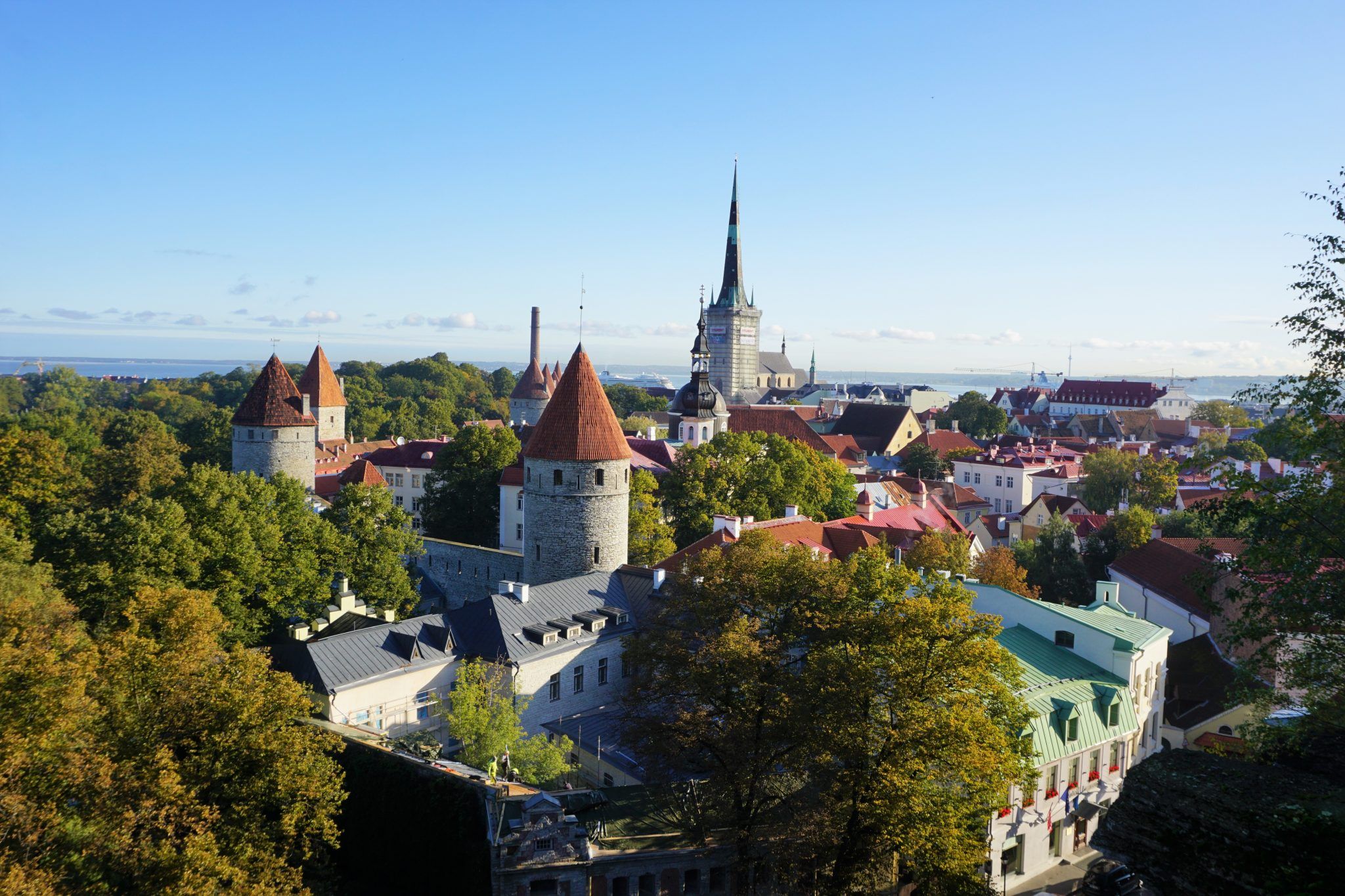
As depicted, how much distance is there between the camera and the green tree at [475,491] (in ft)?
133

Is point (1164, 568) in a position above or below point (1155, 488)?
below

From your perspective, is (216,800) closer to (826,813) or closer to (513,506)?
(826,813)

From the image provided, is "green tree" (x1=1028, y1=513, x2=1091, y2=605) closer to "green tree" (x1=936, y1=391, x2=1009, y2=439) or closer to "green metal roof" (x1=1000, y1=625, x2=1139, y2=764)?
"green metal roof" (x1=1000, y1=625, x2=1139, y2=764)

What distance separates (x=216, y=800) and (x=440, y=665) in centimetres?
850

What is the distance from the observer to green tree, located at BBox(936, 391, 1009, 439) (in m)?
91.8

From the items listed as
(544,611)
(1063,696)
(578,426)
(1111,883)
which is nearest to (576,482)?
(578,426)

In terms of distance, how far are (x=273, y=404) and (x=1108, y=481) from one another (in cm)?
3940

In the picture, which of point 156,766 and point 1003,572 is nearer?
point 156,766

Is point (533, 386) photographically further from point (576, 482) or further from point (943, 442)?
point (576, 482)

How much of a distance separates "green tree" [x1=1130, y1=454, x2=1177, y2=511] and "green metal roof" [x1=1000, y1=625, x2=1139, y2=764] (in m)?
27.4

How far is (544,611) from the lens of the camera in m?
26.8

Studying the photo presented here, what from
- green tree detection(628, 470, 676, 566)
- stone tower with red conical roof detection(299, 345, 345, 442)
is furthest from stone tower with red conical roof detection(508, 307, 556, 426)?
green tree detection(628, 470, 676, 566)

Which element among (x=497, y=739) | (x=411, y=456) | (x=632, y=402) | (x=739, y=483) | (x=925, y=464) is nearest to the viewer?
(x=497, y=739)

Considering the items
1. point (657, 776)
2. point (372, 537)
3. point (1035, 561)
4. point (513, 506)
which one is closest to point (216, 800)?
point (657, 776)
